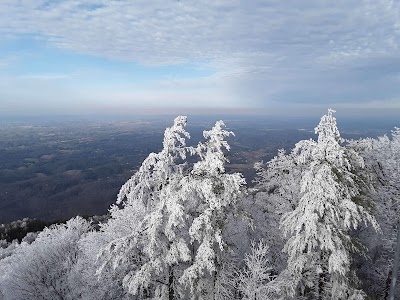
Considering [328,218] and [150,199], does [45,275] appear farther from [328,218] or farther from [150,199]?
[328,218]

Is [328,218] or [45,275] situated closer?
[328,218]

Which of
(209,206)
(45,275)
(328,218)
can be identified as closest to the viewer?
(209,206)

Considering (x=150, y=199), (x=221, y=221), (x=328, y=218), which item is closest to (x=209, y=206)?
(x=221, y=221)

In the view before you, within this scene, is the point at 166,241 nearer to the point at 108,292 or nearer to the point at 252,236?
the point at 108,292

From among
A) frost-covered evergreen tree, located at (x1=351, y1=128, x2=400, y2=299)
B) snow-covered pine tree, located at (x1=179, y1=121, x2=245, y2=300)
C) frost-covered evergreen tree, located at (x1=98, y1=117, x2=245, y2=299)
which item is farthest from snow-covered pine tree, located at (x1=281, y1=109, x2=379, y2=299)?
frost-covered evergreen tree, located at (x1=98, y1=117, x2=245, y2=299)

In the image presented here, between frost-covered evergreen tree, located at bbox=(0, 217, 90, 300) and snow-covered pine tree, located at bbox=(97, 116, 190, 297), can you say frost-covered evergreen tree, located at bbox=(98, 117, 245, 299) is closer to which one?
snow-covered pine tree, located at bbox=(97, 116, 190, 297)

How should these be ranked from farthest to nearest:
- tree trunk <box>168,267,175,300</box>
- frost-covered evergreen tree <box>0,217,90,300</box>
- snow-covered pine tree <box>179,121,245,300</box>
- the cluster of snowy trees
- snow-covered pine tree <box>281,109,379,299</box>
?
frost-covered evergreen tree <box>0,217,90,300</box>
tree trunk <box>168,267,175,300</box>
snow-covered pine tree <box>281,109,379,299</box>
the cluster of snowy trees
snow-covered pine tree <box>179,121,245,300</box>

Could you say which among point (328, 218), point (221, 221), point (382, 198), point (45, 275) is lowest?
point (45, 275)

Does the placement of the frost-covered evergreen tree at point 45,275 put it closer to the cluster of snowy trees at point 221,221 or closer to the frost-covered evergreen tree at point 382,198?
the cluster of snowy trees at point 221,221

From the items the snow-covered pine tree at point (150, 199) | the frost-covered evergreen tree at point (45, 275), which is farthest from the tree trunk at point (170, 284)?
the frost-covered evergreen tree at point (45, 275)
